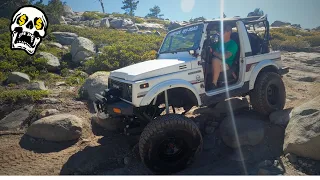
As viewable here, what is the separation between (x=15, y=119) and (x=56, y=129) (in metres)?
1.71

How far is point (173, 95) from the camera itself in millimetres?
4348

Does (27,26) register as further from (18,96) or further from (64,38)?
(64,38)

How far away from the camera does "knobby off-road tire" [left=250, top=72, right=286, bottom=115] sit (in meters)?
5.12

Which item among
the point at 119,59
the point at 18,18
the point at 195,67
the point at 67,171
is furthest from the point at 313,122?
the point at 119,59

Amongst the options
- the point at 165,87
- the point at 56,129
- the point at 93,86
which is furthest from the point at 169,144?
the point at 93,86

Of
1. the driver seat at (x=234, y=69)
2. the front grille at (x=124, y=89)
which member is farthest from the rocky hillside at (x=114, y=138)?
the front grille at (x=124, y=89)

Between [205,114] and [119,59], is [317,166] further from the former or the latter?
[119,59]

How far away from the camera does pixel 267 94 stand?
17.7ft

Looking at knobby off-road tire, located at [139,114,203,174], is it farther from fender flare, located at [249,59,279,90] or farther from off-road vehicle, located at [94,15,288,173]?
fender flare, located at [249,59,279,90]

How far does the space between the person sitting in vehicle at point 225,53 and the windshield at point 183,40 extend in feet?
1.82

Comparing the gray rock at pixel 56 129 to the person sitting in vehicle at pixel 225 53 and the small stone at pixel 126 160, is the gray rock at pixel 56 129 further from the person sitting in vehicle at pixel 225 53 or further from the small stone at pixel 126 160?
the person sitting in vehicle at pixel 225 53

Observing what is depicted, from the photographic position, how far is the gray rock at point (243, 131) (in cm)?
432

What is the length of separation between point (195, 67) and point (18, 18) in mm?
4883

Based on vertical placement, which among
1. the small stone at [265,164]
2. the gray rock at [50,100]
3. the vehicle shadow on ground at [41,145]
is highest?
the gray rock at [50,100]
